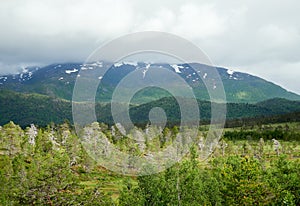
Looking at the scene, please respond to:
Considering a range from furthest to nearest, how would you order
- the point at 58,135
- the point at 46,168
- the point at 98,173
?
the point at 58,135
the point at 98,173
the point at 46,168

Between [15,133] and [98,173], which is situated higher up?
[15,133]

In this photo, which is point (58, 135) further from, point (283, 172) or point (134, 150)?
point (283, 172)

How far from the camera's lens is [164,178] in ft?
148

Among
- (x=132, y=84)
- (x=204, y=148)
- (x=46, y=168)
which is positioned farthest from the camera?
(x=204, y=148)

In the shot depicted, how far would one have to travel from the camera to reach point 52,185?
25.8 metres

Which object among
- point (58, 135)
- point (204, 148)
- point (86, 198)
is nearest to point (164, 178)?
point (86, 198)

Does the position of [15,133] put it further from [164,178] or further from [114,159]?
[164,178]

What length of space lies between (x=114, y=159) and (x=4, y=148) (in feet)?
101

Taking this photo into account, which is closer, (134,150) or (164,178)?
(164,178)

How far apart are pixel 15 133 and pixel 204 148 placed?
76836 millimetres

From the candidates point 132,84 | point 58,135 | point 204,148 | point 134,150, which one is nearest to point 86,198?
point 132,84

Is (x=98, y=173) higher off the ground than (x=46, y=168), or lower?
lower

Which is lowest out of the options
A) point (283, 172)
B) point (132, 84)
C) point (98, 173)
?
point (98, 173)

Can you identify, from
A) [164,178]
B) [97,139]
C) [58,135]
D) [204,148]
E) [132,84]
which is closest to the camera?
[132,84]
